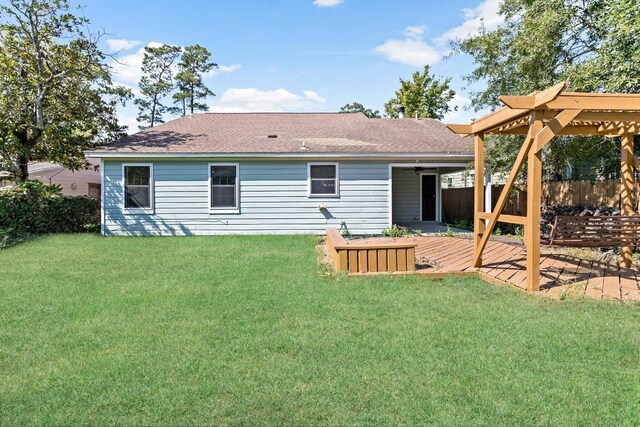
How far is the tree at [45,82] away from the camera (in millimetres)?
12430

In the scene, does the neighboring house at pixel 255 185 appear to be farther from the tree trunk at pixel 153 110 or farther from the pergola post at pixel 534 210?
the tree trunk at pixel 153 110

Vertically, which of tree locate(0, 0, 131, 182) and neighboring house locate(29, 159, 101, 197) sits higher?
tree locate(0, 0, 131, 182)

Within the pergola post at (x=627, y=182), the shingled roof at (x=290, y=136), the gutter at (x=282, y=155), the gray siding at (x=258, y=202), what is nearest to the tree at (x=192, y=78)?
the shingled roof at (x=290, y=136)

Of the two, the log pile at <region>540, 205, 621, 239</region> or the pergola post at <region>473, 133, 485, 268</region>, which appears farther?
the log pile at <region>540, 205, 621, 239</region>

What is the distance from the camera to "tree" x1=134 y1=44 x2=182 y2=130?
31062mm

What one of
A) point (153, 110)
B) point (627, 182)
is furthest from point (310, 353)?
point (153, 110)

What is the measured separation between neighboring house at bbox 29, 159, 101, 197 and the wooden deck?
56.9 feet

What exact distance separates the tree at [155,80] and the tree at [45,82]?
1811 cm

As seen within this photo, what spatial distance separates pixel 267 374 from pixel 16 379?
1.79 m

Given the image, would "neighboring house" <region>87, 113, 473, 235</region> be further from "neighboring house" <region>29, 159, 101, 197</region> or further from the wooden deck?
"neighboring house" <region>29, 159, 101, 197</region>

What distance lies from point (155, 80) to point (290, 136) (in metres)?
24.2

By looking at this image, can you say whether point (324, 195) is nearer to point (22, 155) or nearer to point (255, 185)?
point (255, 185)

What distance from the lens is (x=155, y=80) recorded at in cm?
3159

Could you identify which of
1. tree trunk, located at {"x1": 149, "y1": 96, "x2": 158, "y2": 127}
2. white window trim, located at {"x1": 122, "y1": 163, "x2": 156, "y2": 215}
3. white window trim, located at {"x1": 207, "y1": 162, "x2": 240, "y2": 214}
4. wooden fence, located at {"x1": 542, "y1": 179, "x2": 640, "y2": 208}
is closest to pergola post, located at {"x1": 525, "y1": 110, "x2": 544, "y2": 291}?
wooden fence, located at {"x1": 542, "y1": 179, "x2": 640, "y2": 208}
